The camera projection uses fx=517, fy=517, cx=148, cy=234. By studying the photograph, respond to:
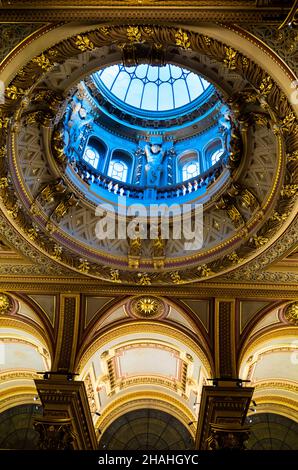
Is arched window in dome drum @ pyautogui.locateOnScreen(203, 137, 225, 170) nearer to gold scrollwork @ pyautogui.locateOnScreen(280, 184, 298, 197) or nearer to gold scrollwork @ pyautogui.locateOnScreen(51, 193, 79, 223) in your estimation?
gold scrollwork @ pyautogui.locateOnScreen(280, 184, 298, 197)

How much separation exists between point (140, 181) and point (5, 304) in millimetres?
5861

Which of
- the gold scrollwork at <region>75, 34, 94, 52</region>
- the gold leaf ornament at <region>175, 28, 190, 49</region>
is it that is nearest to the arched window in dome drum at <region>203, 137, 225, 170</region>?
the gold leaf ornament at <region>175, 28, 190, 49</region>

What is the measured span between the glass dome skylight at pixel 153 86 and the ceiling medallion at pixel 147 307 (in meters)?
7.50

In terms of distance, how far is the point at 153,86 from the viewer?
69.1 ft

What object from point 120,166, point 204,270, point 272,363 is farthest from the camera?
point 120,166

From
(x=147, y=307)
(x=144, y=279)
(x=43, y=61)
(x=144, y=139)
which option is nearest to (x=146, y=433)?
(x=147, y=307)

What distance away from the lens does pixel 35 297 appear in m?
15.4

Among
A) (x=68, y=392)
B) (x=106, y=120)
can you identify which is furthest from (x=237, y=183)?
(x=68, y=392)

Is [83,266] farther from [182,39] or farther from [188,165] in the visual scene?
[182,39]

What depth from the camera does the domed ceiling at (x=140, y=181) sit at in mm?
11117

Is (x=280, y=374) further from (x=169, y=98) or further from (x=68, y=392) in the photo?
(x=169, y=98)

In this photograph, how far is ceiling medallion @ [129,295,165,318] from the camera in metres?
15.6

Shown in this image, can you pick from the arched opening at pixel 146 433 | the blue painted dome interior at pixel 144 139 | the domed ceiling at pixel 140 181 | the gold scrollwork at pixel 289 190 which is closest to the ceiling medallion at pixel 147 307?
the domed ceiling at pixel 140 181

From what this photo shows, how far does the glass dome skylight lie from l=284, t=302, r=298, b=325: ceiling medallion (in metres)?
8.40
